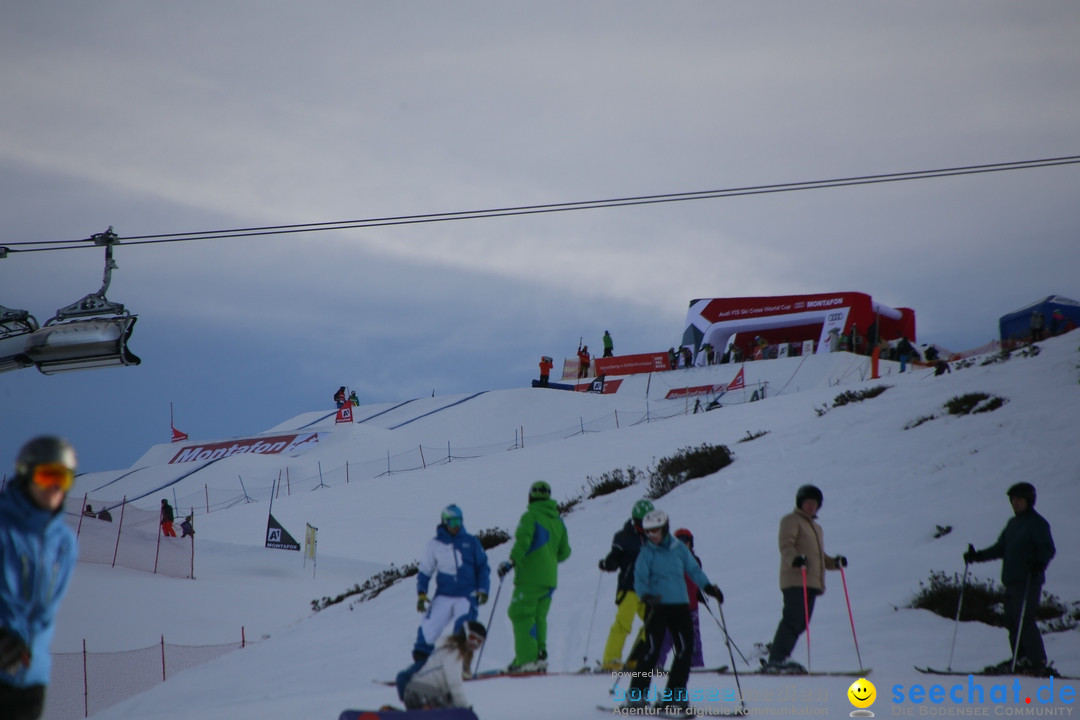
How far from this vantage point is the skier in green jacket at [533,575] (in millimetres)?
8516

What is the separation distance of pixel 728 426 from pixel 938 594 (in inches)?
558

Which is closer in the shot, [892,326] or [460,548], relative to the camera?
[460,548]

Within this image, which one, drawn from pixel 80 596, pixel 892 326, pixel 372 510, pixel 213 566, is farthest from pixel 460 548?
pixel 892 326

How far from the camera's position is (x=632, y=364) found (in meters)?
43.1

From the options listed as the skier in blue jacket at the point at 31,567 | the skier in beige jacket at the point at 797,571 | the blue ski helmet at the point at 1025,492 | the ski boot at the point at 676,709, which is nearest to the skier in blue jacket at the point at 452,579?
the ski boot at the point at 676,709

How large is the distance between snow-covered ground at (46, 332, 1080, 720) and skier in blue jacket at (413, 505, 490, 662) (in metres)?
0.63

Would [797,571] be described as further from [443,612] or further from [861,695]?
[443,612]

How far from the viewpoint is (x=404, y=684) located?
231 inches

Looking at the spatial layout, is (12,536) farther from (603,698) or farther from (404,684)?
(603,698)

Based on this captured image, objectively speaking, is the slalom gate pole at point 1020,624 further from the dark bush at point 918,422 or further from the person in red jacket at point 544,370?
the person in red jacket at point 544,370

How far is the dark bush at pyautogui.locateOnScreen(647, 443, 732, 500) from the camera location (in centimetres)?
1680

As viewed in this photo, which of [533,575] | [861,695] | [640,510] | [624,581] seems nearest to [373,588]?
[533,575]

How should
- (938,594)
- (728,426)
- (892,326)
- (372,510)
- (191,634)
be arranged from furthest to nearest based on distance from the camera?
(892,326), (372,510), (728,426), (191,634), (938,594)

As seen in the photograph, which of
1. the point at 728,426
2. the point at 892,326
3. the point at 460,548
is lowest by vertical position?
the point at 460,548
